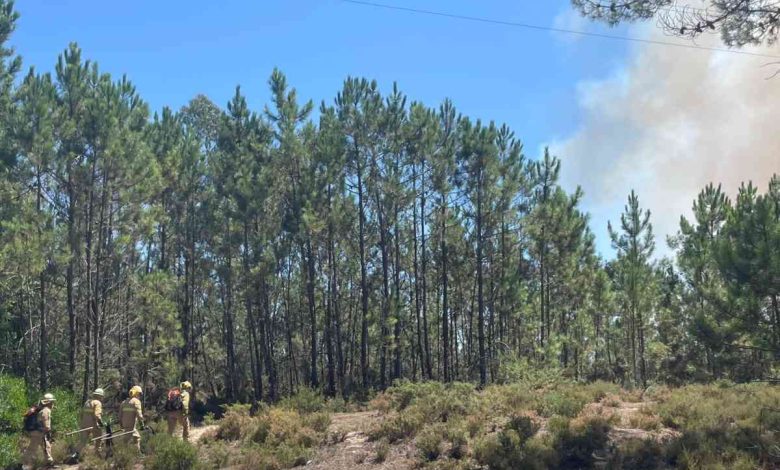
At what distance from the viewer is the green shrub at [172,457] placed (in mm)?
11617

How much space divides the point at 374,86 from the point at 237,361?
18518 millimetres

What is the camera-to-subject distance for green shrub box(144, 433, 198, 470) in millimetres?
11617

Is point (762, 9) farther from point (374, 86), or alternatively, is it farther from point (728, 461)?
point (374, 86)

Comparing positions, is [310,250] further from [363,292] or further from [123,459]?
[123,459]

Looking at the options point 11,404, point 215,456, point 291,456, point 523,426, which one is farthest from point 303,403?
point 11,404

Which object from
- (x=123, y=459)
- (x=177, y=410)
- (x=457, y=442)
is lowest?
(x=123, y=459)

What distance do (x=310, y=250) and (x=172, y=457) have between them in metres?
18.0

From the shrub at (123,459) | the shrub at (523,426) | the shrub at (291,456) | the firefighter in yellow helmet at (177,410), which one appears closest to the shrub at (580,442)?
the shrub at (523,426)

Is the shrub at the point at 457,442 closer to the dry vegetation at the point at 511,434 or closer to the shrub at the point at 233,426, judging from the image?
the dry vegetation at the point at 511,434

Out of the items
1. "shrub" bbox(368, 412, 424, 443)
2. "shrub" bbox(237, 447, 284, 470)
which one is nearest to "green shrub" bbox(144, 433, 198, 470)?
"shrub" bbox(237, 447, 284, 470)

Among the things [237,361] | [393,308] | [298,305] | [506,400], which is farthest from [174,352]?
→ [506,400]

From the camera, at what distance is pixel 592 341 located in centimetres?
3956

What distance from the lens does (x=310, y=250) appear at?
96.4ft

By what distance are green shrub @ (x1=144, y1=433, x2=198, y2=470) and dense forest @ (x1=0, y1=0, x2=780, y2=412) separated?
7681 mm
